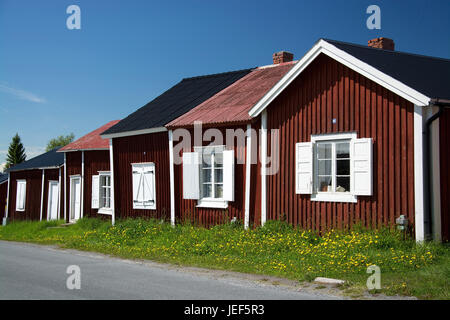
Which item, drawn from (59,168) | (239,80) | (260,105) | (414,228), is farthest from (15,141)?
(414,228)

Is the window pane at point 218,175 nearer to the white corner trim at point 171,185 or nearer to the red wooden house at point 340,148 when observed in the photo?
the red wooden house at point 340,148

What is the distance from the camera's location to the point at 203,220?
53.0 feet

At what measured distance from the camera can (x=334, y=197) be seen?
12539 mm

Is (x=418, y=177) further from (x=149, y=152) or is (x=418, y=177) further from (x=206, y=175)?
(x=149, y=152)

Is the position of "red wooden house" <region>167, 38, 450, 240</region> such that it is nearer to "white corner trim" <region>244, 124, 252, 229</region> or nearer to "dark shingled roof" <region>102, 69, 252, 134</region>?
"white corner trim" <region>244, 124, 252, 229</region>

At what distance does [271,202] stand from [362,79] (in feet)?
13.8

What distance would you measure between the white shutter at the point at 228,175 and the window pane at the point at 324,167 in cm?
304

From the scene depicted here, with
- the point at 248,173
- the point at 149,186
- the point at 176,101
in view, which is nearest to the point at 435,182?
the point at 248,173

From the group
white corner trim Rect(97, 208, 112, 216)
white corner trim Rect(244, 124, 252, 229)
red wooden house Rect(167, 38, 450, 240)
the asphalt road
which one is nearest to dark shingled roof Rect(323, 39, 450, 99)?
red wooden house Rect(167, 38, 450, 240)

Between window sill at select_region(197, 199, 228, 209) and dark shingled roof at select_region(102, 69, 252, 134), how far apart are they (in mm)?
3151

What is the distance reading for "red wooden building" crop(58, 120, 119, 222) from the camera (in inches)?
869

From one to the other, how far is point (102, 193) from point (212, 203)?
799 cm

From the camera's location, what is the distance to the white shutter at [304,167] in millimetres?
13023
